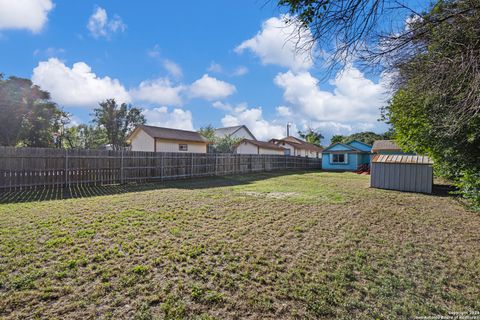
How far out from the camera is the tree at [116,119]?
2827cm

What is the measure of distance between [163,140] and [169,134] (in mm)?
1193

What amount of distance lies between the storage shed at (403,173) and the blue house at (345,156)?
12.7m

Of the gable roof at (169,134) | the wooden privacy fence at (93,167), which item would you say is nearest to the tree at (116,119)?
the gable roof at (169,134)

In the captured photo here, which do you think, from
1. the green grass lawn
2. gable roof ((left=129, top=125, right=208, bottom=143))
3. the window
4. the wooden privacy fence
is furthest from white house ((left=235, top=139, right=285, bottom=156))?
the green grass lawn

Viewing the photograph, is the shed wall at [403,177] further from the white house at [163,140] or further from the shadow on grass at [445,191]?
the white house at [163,140]

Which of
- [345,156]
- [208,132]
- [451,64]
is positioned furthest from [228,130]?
[451,64]

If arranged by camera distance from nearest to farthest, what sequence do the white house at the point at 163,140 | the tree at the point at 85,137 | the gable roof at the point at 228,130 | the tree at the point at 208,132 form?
the white house at the point at 163,140 → the tree at the point at 85,137 → the tree at the point at 208,132 → the gable roof at the point at 228,130

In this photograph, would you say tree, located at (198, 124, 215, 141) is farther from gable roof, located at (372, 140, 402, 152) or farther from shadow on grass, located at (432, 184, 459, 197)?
shadow on grass, located at (432, 184, 459, 197)

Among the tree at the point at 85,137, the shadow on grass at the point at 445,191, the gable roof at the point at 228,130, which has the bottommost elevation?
the shadow on grass at the point at 445,191

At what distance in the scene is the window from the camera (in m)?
22.8

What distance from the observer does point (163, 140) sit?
19078 millimetres

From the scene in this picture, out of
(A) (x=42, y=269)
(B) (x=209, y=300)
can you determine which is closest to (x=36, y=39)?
(A) (x=42, y=269)

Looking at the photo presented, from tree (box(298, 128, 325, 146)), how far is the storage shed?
1588 inches

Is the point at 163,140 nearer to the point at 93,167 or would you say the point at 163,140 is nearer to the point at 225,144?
the point at 93,167
